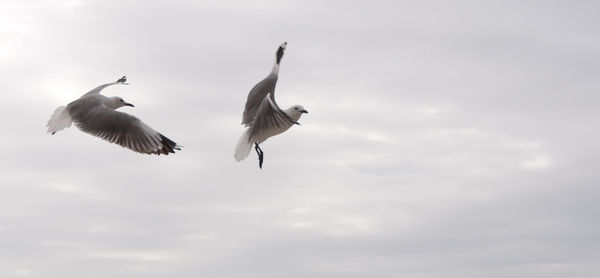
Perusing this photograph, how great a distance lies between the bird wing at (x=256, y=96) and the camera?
20.5m

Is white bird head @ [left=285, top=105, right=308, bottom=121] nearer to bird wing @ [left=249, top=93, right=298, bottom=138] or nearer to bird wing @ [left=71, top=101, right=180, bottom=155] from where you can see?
bird wing @ [left=249, top=93, right=298, bottom=138]

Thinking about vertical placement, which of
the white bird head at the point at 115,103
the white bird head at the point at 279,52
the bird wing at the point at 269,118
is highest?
the white bird head at the point at 279,52

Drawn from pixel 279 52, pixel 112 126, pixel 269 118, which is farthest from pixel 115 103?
pixel 269 118

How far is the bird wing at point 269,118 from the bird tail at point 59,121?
4514 millimetres

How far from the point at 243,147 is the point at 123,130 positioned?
304 centimetres

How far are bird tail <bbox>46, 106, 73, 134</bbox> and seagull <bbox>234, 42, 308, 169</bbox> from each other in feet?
12.7

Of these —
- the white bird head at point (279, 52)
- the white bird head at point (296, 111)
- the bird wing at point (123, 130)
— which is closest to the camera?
the white bird head at point (296, 111)

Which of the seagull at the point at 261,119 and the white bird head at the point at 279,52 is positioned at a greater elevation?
the white bird head at the point at 279,52

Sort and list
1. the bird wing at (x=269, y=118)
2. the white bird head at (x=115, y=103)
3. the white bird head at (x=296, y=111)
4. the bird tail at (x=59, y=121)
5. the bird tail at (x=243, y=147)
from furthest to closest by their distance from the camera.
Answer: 1. the white bird head at (x=115, y=103)
2. the bird tail at (x=59, y=121)
3. the white bird head at (x=296, y=111)
4. the bird tail at (x=243, y=147)
5. the bird wing at (x=269, y=118)

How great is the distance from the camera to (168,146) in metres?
21.2

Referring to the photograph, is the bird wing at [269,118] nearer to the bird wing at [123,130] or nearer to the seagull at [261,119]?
the seagull at [261,119]

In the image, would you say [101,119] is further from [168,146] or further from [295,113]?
[295,113]

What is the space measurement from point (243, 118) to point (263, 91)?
92cm

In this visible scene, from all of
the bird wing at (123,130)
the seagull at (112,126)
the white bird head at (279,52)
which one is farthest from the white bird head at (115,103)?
the white bird head at (279,52)
